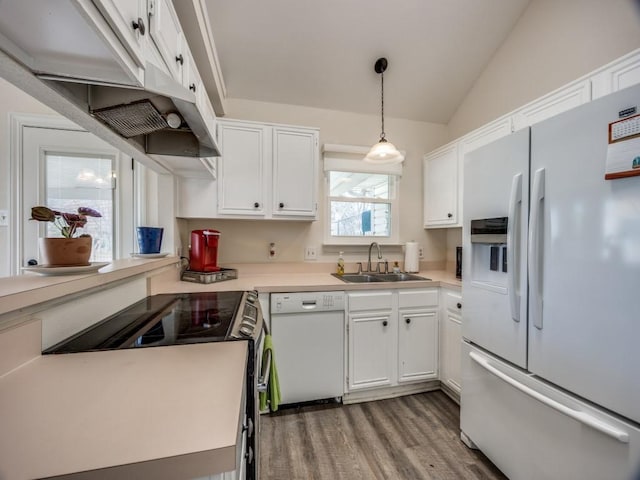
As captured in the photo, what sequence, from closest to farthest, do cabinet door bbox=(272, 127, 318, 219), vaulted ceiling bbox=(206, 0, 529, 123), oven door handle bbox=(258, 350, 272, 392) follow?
oven door handle bbox=(258, 350, 272, 392)
vaulted ceiling bbox=(206, 0, 529, 123)
cabinet door bbox=(272, 127, 318, 219)

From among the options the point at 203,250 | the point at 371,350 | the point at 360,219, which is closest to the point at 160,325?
the point at 203,250

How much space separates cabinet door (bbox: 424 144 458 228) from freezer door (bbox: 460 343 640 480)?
123 centimetres

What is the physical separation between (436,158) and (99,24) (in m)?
2.58

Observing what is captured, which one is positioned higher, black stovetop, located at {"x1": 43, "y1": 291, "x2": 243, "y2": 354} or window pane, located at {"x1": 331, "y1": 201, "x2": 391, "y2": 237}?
window pane, located at {"x1": 331, "y1": 201, "x2": 391, "y2": 237}

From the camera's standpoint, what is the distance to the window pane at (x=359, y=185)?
2629 millimetres

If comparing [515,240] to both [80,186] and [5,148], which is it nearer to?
[80,186]

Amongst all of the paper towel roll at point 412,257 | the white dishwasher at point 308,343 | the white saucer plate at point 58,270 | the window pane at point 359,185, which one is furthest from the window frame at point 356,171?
the white saucer plate at point 58,270

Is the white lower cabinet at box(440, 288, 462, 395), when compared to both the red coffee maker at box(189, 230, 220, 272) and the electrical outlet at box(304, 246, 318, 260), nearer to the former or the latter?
the electrical outlet at box(304, 246, 318, 260)

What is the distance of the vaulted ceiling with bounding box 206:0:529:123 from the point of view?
1.93 metres

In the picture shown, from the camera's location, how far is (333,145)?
8.23 ft

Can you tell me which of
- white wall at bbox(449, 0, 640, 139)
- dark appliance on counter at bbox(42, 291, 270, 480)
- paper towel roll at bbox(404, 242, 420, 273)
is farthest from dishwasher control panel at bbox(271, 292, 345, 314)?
white wall at bbox(449, 0, 640, 139)

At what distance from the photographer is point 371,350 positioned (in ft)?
6.59

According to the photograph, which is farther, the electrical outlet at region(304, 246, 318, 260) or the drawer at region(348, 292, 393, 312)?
the electrical outlet at region(304, 246, 318, 260)

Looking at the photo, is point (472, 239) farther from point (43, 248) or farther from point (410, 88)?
point (43, 248)
